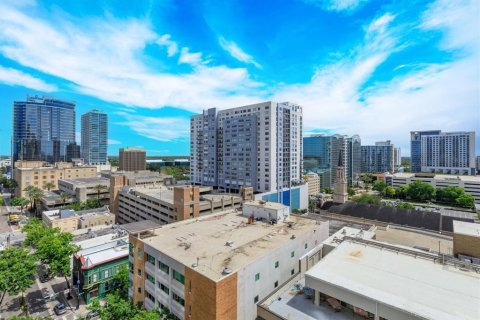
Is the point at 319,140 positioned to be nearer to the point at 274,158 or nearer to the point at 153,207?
the point at 274,158

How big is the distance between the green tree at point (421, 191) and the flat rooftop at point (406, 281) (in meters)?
114

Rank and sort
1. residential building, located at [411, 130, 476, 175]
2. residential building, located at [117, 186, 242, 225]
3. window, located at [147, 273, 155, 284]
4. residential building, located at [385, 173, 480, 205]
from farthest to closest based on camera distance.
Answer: residential building, located at [411, 130, 476, 175] → residential building, located at [385, 173, 480, 205] → residential building, located at [117, 186, 242, 225] → window, located at [147, 273, 155, 284]

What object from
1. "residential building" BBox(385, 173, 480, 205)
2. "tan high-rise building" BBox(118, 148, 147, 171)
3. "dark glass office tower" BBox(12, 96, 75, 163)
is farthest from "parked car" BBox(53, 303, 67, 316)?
"dark glass office tower" BBox(12, 96, 75, 163)

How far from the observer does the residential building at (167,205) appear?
2165 inches

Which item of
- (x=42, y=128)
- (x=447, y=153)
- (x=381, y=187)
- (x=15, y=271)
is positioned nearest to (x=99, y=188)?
(x=15, y=271)

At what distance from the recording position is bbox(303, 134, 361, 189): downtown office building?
152 m

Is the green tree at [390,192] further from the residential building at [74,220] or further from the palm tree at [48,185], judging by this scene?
the palm tree at [48,185]

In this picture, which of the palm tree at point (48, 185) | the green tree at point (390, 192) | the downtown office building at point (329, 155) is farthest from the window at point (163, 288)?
the downtown office building at point (329, 155)

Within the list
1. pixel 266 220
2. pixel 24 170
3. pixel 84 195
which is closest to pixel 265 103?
pixel 266 220

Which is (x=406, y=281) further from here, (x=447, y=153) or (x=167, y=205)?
(x=447, y=153)

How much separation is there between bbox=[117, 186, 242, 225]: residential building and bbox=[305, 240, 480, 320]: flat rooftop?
123 ft

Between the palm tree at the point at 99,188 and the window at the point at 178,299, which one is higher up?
the palm tree at the point at 99,188

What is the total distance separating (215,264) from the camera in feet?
75.1

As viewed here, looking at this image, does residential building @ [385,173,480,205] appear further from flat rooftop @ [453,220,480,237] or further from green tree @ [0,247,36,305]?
green tree @ [0,247,36,305]
